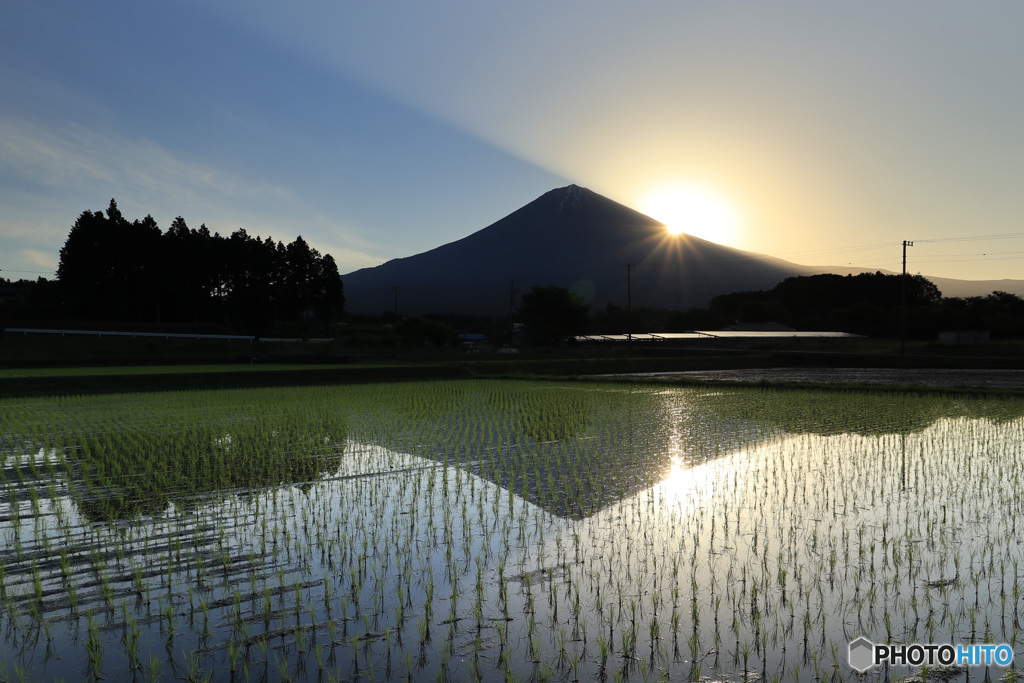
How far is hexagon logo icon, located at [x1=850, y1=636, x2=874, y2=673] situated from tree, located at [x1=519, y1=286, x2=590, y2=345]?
163 ft

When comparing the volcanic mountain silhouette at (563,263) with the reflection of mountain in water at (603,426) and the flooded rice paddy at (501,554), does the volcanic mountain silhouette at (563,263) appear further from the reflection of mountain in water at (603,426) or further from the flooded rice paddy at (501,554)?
the flooded rice paddy at (501,554)

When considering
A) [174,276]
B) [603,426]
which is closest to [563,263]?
[174,276]

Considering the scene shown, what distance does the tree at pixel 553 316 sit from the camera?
53.7m

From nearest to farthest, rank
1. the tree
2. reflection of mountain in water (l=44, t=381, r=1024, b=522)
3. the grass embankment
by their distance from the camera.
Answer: reflection of mountain in water (l=44, t=381, r=1024, b=522)
the grass embankment
the tree

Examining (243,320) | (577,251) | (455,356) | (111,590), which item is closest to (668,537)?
(111,590)

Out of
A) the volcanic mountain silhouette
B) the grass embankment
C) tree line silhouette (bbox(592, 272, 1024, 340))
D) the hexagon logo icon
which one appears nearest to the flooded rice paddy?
the hexagon logo icon

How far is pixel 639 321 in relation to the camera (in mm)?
88500

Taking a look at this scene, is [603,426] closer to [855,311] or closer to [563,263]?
[855,311]

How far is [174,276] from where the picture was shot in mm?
46250

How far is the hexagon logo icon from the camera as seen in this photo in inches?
131

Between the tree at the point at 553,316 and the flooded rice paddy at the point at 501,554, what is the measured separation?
4269 centimetres

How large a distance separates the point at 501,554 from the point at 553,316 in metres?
49.3

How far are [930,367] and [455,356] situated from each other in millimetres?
23842

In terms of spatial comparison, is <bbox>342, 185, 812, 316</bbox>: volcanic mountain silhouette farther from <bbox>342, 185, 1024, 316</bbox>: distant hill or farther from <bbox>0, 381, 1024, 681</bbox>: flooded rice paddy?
<bbox>0, 381, 1024, 681</bbox>: flooded rice paddy
